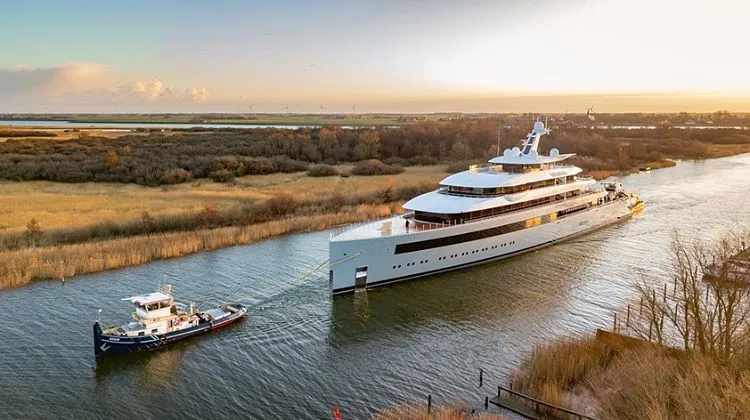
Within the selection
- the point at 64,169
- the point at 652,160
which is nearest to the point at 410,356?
the point at 64,169

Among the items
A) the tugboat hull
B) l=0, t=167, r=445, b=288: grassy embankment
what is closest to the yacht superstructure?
the tugboat hull

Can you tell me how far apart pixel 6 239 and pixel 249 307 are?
20.5 m

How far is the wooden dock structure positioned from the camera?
56.8 ft

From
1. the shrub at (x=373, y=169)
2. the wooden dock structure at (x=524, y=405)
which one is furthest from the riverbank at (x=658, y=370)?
the shrub at (x=373, y=169)

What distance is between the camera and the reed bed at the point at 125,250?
3159 cm

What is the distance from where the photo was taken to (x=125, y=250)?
1409 inches

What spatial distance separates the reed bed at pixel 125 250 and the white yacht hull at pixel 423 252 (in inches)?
487

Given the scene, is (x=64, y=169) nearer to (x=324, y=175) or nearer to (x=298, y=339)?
(x=324, y=175)

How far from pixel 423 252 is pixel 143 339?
626 inches

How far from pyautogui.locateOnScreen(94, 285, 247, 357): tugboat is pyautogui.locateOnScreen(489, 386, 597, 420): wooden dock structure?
1311 centimetres

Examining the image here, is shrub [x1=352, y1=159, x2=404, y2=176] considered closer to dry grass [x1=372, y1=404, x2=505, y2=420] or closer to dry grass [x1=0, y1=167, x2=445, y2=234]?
dry grass [x1=0, y1=167, x2=445, y2=234]

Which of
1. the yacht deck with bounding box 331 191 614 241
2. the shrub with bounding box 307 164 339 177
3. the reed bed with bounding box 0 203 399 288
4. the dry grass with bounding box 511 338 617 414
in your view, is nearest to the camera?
the dry grass with bounding box 511 338 617 414

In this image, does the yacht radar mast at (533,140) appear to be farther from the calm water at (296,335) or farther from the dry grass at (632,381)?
the dry grass at (632,381)

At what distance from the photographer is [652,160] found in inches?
3979
